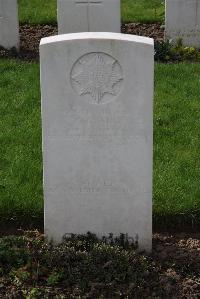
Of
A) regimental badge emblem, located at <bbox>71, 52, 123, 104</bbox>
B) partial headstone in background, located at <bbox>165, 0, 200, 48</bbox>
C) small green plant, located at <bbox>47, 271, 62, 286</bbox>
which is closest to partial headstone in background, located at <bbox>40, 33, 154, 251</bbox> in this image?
regimental badge emblem, located at <bbox>71, 52, 123, 104</bbox>

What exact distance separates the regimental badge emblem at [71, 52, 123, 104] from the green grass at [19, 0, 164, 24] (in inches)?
270

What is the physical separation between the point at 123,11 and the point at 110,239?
7.50m

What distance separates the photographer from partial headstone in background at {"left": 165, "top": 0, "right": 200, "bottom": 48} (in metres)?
10.3

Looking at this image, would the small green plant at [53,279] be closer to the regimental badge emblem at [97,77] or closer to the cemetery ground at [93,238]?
the cemetery ground at [93,238]

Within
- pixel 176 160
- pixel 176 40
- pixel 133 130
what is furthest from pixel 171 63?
pixel 133 130

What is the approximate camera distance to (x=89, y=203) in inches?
209

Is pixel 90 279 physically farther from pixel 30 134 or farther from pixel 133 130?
pixel 30 134

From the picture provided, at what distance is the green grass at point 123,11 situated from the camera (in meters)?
11.8

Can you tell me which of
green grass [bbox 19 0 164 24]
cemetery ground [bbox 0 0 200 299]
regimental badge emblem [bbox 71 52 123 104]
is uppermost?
green grass [bbox 19 0 164 24]

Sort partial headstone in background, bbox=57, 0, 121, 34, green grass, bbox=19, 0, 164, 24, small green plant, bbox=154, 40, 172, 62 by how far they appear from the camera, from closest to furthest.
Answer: small green plant, bbox=154, 40, 172, 62
partial headstone in background, bbox=57, 0, 121, 34
green grass, bbox=19, 0, 164, 24

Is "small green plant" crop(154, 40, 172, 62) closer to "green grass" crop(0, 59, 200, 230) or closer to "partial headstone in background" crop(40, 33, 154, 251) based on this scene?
"green grass" crop(0, 59, 200, 230)

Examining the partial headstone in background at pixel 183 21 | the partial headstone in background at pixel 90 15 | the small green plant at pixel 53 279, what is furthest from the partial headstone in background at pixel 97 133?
the partial headstone in background at pixel 183 21

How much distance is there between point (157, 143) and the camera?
6961 mm

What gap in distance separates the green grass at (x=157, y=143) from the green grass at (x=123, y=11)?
2.71 meters
